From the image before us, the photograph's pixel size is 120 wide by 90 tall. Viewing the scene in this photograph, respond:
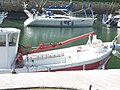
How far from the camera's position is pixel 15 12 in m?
50.8

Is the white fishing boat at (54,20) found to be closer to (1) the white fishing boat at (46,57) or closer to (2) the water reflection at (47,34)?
(2) the water reflection at (47,34)

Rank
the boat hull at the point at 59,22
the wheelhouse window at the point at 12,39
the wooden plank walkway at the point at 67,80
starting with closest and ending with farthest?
the wooden plank walkway at the point at 67,80, the wheelhouse window at the point at 12,39, the boat hull at the point at 59,22

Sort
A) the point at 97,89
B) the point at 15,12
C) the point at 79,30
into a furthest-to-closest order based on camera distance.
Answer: the point at 15,12, the point at 79,30, the point at 97,89

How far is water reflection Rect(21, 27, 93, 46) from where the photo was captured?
31.5m

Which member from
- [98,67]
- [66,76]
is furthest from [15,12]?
[66,76]

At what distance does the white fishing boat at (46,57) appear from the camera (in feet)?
46.4

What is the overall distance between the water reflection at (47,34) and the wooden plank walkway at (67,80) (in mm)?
17780

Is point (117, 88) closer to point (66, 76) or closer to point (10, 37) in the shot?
point (66, 76)

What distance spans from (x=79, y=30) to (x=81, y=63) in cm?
2574

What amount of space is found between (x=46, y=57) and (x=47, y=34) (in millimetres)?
20570

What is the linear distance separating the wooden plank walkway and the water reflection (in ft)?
58.3

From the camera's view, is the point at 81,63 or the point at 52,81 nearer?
the point at 52,81

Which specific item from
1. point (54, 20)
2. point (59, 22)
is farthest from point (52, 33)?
point (59, 22)

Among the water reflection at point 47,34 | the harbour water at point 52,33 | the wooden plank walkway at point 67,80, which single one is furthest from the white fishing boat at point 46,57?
the water reflection at point 47,34
